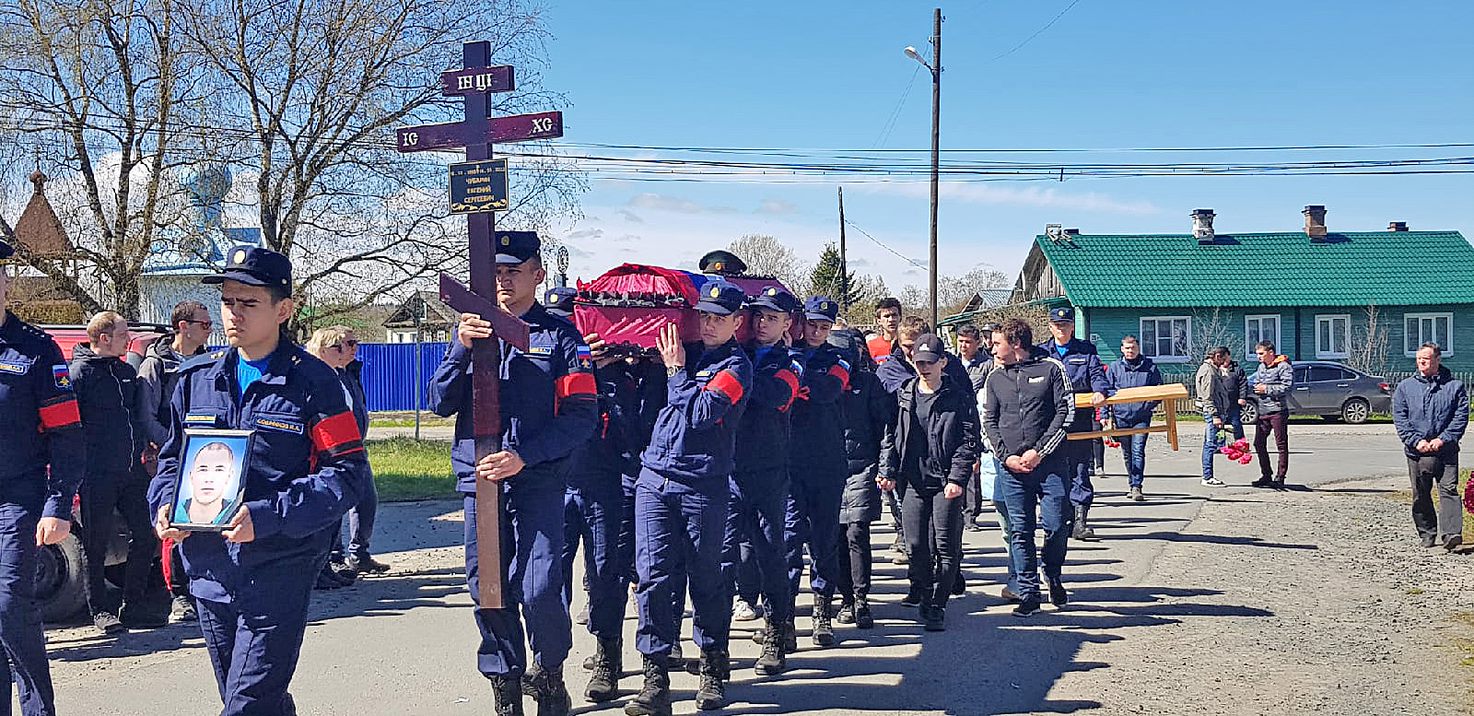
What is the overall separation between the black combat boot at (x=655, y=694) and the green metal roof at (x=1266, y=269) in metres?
35.4

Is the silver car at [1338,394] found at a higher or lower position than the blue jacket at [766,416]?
lower

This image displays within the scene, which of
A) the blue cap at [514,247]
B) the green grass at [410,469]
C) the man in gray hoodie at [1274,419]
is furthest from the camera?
the man in gray hoodie at [1274,419]

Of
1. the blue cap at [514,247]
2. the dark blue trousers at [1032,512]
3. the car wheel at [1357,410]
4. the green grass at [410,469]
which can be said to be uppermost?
the blue cap at [514,247]

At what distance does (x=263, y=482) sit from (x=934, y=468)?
16.3ft

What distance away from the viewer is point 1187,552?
11375 mm

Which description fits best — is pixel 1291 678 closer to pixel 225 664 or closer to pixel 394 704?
pixel 394 704

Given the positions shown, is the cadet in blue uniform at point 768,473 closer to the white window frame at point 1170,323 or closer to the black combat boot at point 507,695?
the black combat boot at point 507,695

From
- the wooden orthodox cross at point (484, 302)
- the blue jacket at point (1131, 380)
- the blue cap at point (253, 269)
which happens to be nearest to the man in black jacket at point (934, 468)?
the wooden orthodox cross at point (484, 302)

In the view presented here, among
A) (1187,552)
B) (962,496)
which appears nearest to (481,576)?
(962,496)

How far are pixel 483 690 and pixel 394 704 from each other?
1.55 feet

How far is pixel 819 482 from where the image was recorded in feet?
25.5

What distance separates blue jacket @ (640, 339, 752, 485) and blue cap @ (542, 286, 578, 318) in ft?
3.23

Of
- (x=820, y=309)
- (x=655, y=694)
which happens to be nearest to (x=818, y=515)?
(x=820, y=309)

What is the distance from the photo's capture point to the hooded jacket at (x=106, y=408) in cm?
783
